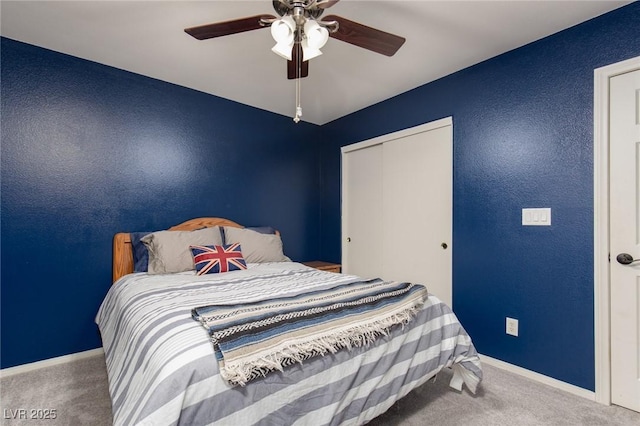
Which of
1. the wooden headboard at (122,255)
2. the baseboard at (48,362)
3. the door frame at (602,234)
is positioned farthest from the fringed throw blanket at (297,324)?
the baseboard at (48,362)

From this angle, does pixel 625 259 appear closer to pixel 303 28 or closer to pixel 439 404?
pixel 439 404

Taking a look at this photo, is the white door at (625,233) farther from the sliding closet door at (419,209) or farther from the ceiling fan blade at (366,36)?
the ceiling fan blade at (366,36)

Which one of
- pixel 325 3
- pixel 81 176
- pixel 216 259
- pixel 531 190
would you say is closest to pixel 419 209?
pixel 531 190

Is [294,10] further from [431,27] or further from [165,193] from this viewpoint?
[165,193]

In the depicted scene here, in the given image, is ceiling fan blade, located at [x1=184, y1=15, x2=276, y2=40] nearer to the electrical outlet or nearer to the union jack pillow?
the union jack pillow

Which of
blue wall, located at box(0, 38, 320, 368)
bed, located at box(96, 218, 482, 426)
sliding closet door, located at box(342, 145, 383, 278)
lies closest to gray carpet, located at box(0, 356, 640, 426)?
bed, located at box(96, 218, 482, 426)

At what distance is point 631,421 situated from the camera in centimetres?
171

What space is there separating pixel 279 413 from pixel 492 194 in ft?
7.27

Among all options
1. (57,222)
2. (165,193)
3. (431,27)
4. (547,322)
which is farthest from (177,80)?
(547,322)

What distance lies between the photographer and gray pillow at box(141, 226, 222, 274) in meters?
2.41

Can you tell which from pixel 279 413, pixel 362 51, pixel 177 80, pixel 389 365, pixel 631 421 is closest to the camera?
pixel 279 413

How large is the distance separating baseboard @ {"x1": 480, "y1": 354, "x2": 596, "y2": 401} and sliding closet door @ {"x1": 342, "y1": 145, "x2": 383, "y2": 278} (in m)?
1.33

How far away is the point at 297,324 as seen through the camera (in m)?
1.20

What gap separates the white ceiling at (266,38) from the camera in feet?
6.09
